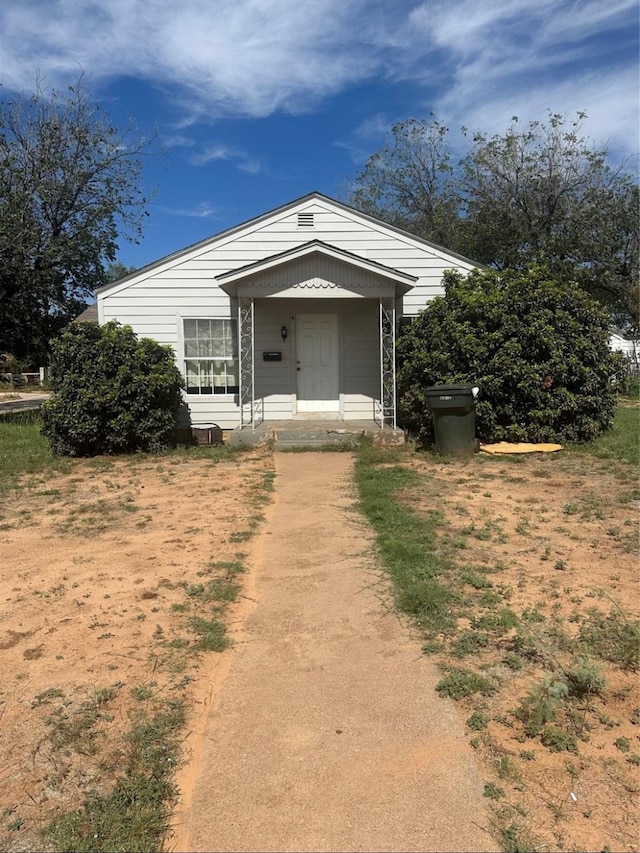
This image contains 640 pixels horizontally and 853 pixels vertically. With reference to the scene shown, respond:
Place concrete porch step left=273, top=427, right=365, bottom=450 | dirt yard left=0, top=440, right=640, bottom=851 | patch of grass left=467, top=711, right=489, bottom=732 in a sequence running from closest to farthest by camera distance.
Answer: dirt yard left=0, top=440, right=640, bottom=851 < patch of grass left=467, top=711, right=489, bottom=732 < concrete porch step left=273, top=427, right=365, bottom=450

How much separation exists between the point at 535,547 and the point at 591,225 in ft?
75.3

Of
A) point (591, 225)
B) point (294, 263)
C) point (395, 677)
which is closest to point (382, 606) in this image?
point (395, 677)

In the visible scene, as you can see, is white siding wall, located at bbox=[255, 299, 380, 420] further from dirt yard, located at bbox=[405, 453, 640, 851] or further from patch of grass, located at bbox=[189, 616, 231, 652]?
patch of grass, located at bbox=[189, 616, 231, 652]

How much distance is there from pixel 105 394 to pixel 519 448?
22.5 feet

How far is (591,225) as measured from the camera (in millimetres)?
24328

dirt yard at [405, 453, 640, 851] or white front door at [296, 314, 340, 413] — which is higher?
white front door at [296, 314, 340, 413]

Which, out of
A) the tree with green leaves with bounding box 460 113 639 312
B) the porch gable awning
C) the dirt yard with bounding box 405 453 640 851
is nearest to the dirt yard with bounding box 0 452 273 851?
the dirt yard with bounding box 405 453 640 851

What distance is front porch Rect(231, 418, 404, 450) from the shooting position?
34.8 ft

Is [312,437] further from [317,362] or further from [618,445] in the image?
[618,445]

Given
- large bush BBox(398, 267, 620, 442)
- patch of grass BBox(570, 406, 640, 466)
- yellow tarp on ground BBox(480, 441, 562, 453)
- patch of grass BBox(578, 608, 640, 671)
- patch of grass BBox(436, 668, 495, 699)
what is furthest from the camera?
large bush BBox(398, 267, 620, 442)

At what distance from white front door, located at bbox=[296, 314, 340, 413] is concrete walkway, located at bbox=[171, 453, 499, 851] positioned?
8221 mm

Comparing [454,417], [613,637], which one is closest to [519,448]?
[454,417]

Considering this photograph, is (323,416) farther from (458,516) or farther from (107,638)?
(107,638)

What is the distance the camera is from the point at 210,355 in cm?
1240
